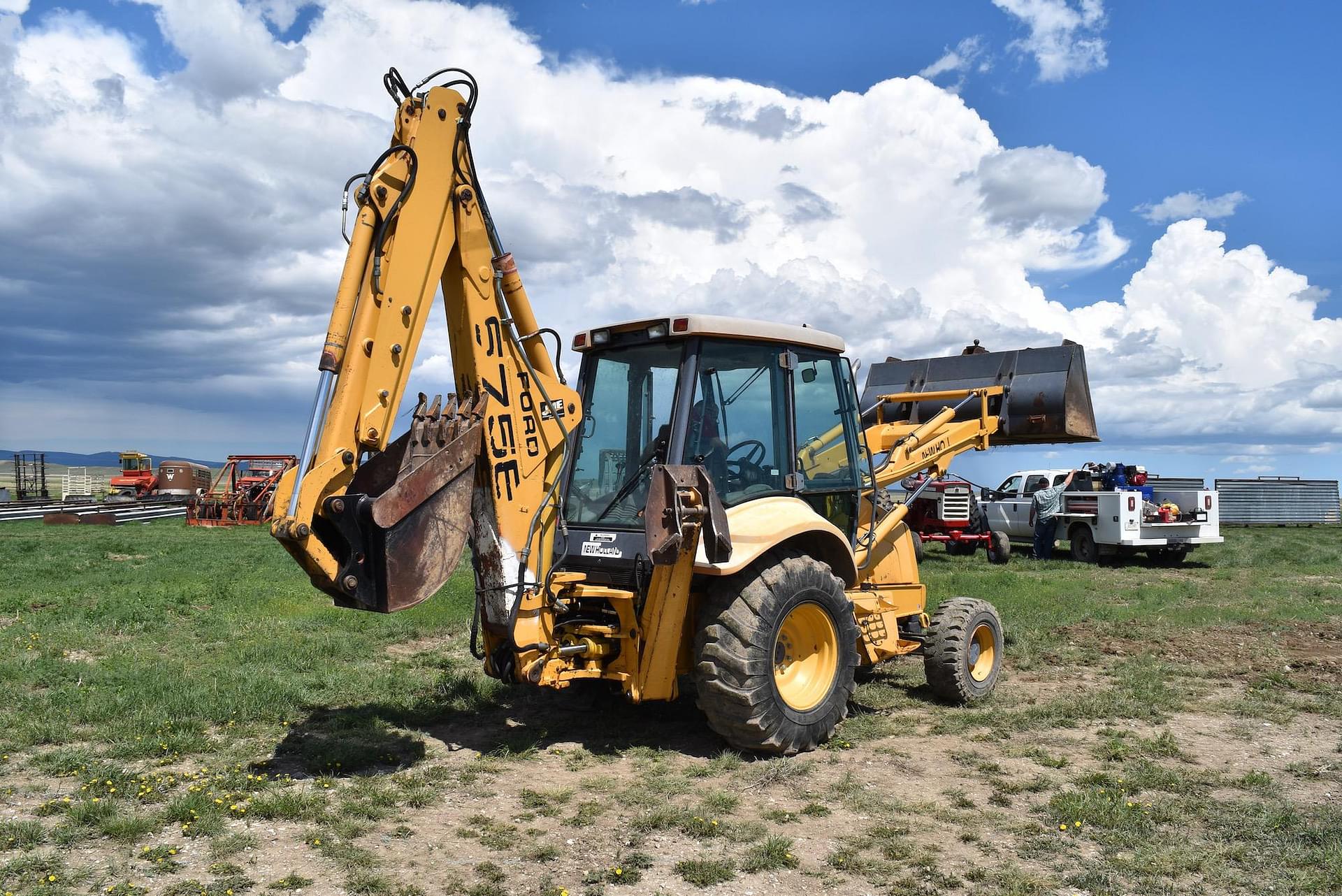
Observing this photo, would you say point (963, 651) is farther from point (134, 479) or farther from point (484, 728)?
point (134, 479)

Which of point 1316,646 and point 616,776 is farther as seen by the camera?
point 1316,646

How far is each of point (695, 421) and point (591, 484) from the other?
3.05 feet

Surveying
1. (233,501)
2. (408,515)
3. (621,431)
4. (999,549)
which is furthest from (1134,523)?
(233,501)

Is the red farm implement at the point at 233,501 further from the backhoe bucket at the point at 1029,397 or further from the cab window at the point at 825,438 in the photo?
the cab window at the point at 825,438

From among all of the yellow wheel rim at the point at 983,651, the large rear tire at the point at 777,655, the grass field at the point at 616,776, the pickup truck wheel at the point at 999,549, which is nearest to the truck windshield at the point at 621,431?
the large rear tire at the point at 777,655

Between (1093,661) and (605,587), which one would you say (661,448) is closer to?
(605,587)

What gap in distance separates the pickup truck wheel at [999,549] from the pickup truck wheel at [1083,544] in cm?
133

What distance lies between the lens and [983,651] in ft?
28.3

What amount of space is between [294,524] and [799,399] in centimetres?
365

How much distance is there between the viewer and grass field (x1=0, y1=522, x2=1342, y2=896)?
4.71m

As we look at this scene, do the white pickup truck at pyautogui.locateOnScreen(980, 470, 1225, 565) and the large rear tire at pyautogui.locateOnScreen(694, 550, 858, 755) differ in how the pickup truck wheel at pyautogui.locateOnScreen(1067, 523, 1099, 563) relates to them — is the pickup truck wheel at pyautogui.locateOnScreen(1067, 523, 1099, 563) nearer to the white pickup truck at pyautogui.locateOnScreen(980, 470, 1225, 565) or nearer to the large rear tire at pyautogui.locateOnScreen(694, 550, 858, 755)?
the white pickup truck at pyautogui.locateOnScreen(980, 470, 1225, 565)

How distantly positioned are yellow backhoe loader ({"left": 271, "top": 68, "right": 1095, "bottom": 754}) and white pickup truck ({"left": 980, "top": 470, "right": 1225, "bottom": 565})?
13.0 meters

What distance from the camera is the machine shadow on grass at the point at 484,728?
21.2 ft

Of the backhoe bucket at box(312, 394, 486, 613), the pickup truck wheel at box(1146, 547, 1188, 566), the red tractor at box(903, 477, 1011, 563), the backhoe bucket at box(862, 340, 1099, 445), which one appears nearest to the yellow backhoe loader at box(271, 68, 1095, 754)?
the backhoe bucket at box(312, 394, 486, 613)
